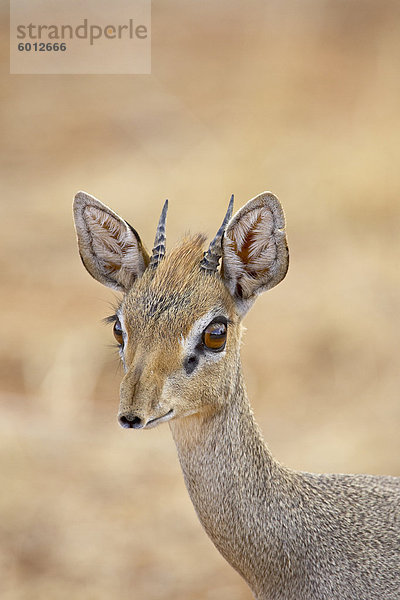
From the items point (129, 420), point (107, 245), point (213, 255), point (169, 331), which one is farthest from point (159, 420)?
point (107, 245)

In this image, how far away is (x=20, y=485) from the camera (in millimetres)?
8328

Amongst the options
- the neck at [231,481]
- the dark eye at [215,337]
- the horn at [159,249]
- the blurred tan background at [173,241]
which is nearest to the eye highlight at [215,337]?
the dark eye at [215,337]

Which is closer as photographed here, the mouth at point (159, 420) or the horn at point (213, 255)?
the mouth at point (159, 420)

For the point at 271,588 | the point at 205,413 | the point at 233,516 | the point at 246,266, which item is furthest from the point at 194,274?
the point at 271,588

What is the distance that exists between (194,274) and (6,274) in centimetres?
993

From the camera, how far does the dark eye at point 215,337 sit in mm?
4160

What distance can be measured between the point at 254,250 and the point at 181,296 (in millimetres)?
444

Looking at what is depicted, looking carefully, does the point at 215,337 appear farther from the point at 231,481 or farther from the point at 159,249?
the point at 231,481

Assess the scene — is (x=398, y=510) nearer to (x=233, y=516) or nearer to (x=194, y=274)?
(x=233, y=516)

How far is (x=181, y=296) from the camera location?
4.23 m

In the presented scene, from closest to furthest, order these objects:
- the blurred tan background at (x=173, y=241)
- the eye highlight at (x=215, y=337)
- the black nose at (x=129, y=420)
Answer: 1. the black nose at (x=129, y=420)
2. the eye highlight at (x=215, y=337)
3. the blurred tan background at (x=173, y=241)

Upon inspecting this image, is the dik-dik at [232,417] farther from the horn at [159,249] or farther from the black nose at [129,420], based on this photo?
the black nose at [129,420]

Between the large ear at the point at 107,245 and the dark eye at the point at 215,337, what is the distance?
54cm

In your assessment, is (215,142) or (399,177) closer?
(399,177)
